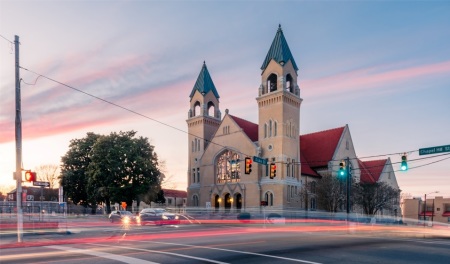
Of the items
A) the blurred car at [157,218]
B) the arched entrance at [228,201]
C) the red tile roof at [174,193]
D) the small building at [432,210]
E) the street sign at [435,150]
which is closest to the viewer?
the street sign at [435,150]

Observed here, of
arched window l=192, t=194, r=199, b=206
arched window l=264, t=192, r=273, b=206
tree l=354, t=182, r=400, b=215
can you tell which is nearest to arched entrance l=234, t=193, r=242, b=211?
arched window l=264, t=192, r=273, b=206

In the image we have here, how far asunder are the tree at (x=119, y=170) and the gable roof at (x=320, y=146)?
2490 centimetres

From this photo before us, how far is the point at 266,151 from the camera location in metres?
55.4

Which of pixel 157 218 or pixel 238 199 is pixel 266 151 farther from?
pixel 157 218

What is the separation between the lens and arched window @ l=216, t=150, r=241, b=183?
192 feet

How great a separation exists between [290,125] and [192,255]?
44.0 meters

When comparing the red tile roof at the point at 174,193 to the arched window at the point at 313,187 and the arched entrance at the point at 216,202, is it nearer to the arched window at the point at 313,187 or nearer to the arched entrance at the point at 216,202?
the arched entrance at the point at 216,202

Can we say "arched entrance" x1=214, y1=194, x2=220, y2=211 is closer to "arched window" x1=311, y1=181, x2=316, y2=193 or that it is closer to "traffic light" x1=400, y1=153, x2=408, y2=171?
"arched window" x1=311, y1=181, x2=316, y2=193

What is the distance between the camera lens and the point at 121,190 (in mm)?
57188

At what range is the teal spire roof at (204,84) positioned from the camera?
67.6 m

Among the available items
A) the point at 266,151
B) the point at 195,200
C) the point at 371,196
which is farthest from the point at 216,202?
the point at 371,196

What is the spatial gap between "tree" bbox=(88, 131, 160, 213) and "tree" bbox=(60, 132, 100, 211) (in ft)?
14.4

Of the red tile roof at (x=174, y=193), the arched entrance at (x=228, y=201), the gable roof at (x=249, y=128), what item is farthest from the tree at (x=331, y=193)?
the red tile roof at (x=174, y=193)

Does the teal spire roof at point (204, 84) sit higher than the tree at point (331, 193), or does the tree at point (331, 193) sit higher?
the teal spire roof at point (204, 84)
